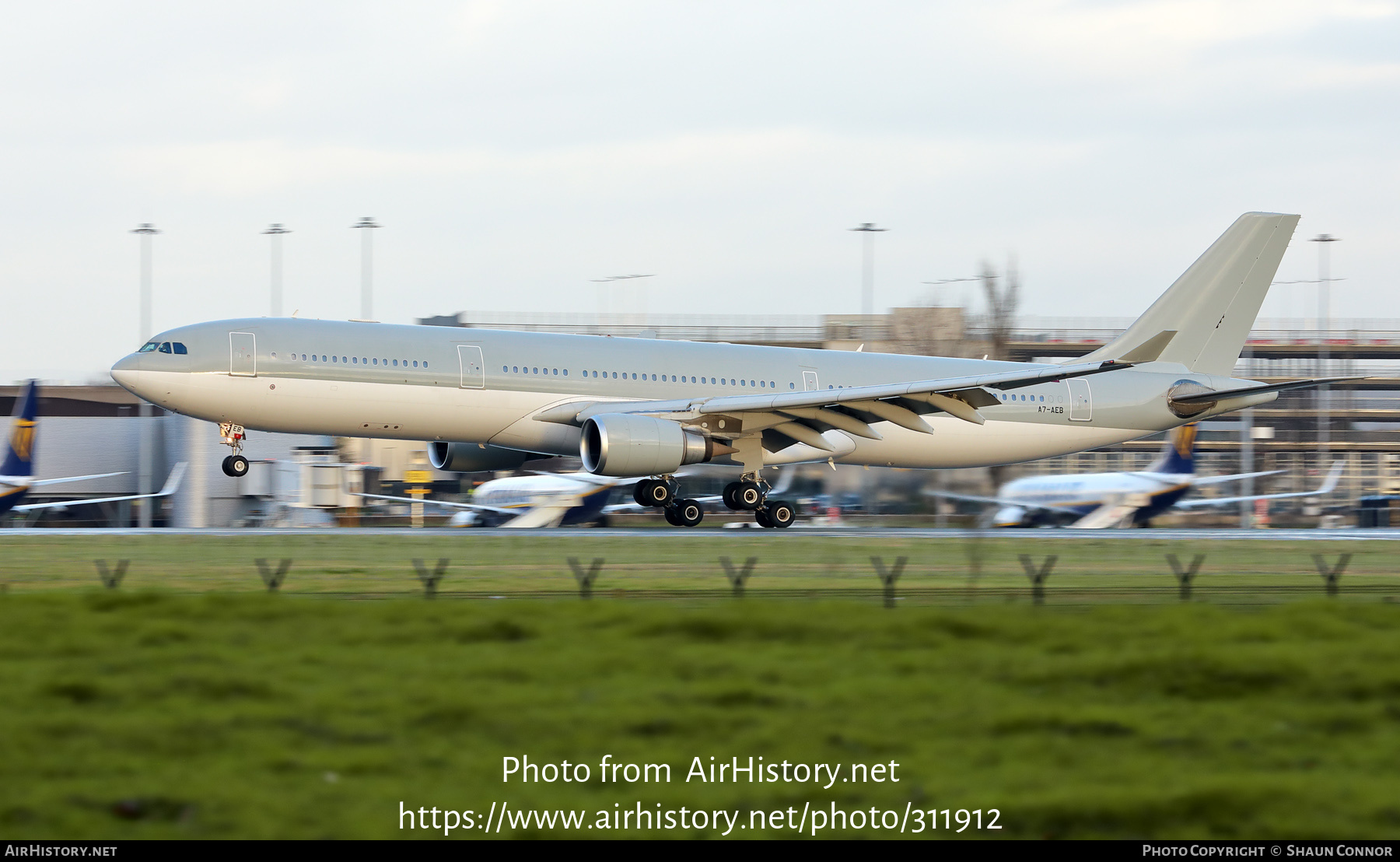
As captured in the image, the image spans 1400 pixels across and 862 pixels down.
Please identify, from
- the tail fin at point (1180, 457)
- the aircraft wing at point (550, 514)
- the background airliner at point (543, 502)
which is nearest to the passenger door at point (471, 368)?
the background airliner at point (543, 502)

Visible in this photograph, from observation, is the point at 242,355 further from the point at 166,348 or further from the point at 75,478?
the point at 75,478

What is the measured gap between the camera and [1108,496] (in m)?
50.0

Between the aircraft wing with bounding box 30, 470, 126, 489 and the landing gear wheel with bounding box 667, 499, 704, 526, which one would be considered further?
the aircraft wing with bounding box 30, 470, 126, 489

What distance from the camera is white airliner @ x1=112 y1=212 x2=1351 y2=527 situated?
105 feet

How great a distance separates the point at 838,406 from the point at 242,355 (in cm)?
1372

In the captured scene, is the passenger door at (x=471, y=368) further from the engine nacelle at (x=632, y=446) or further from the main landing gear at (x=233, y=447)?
the main landing gear at (x=233, y=447)

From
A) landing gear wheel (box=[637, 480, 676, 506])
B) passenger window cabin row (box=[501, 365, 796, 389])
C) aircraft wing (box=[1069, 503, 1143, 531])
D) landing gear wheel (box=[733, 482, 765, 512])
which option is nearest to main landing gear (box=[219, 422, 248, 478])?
passenger window cabin row (box=[501, 365, 796, 389])

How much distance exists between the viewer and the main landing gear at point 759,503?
35469 millimetres

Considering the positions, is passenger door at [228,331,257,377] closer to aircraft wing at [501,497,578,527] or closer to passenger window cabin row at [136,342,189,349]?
passenger window cabin row at [136,342,189,349]

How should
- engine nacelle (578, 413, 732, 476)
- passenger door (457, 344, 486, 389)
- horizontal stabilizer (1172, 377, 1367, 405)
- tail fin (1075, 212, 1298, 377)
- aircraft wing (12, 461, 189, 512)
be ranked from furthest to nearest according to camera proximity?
aircraft wing (12, 461, 189, 512)
tail fin (1075, 212, 1298, 377)
horizontal stabilizer (1172, 377, 1367, 405)
passenger door (457, 344, 486, 389)
engine nacelle (578, 413, 732, 476)

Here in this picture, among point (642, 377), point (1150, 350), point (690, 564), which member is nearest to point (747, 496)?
point (642, 377)

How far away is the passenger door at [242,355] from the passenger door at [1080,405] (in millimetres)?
21682

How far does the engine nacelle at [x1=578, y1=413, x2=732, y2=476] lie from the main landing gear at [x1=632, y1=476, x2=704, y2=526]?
1.72 meters
